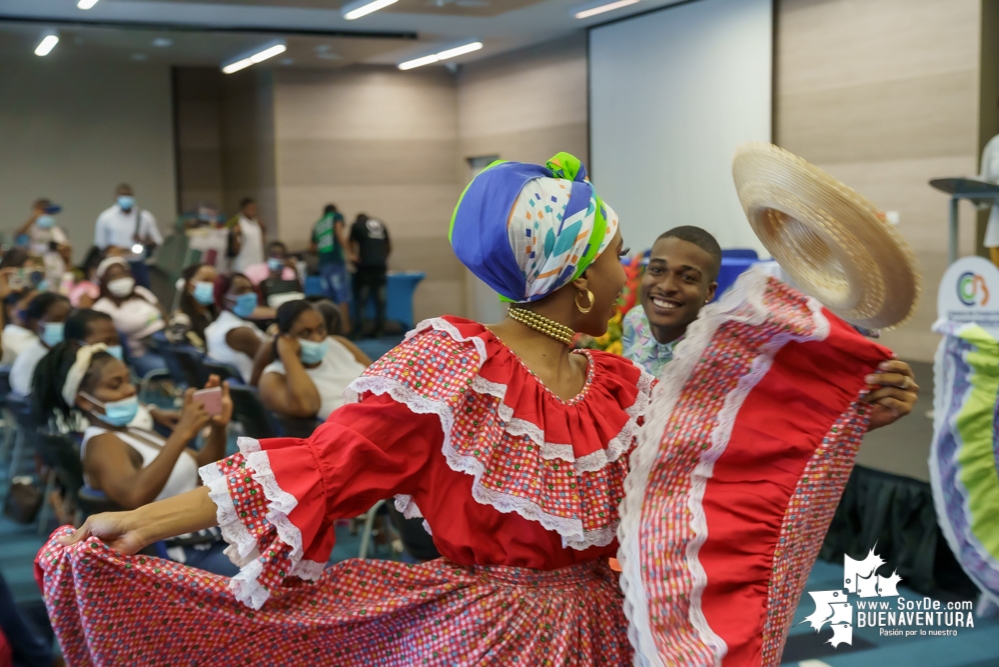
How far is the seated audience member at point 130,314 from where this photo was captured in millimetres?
7180

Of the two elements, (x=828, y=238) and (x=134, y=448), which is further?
(x=134, y=448)

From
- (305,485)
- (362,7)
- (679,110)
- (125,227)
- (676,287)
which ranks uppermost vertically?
(362,7)

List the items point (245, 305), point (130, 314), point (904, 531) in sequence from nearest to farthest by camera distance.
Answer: point (904, 531)
point (245, 305)
point (130, 314)

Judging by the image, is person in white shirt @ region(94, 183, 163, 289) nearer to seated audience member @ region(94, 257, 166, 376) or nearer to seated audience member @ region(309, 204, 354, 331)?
seated audience member @ region(309, 204, 354, 331)

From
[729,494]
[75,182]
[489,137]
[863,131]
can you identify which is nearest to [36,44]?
[75,182]

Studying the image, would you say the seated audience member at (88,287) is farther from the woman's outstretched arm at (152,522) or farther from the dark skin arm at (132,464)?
the woman's outstretched arm at (152,522)

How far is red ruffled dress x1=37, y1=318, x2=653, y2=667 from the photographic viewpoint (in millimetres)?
1407

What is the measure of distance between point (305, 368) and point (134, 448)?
150 centimetres

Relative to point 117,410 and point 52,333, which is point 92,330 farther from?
point 117,410

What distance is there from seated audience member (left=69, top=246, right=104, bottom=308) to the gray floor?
5550 mm

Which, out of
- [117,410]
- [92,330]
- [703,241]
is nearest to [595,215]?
[703,241]

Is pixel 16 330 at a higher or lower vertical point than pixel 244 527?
lower

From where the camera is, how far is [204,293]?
7.58 m

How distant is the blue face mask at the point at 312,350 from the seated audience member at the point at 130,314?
116 inches
